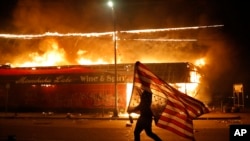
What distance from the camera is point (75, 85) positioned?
34.3m

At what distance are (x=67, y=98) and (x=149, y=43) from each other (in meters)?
10.7

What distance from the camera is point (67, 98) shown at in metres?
34.6

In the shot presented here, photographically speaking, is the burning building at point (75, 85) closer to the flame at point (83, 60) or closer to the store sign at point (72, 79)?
the store sign at point (72, 79)

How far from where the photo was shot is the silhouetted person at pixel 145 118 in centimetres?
1080

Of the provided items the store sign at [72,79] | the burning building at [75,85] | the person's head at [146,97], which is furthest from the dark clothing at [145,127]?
the store sign at [72,79]

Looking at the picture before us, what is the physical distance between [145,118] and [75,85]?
78.4 feet

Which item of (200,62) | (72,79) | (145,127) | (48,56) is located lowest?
(145,127)

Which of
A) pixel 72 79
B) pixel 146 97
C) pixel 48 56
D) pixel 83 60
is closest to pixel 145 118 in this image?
pixel 146 97

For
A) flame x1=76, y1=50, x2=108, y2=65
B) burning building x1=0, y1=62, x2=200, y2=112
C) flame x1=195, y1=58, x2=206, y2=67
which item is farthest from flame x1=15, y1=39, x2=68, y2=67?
flame x1=195, y1=58, x2=206, y2=67

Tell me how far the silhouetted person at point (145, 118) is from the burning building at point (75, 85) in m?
21.1

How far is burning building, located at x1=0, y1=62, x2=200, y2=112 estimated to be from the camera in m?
32.6

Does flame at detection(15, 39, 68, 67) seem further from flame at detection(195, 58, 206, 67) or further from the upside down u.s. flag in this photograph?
the upside down u.s. flag

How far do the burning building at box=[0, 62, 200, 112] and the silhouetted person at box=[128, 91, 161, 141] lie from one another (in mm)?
21061

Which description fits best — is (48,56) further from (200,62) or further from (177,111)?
(177,111)
